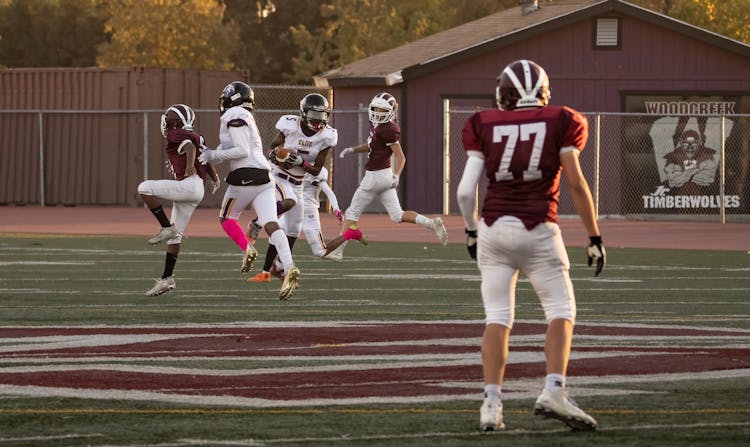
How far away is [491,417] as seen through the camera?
8.13 m

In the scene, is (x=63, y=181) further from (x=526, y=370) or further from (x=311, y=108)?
(x=526, y=370)

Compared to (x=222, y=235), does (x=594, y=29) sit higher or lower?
higher

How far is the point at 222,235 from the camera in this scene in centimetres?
2784

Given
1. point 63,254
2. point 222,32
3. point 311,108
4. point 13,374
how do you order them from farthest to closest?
point 222,32, point 63,254, point 311,108, point 13,374

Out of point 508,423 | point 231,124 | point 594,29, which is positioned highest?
point 594,29

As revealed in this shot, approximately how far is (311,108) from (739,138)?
1793 centimetres

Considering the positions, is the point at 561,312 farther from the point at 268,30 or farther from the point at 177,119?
the point at 268,30

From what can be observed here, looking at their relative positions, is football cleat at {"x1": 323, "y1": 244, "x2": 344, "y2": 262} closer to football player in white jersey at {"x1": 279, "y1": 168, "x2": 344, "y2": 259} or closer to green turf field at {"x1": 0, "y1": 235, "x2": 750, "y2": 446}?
green turf field at {"x1": 0, "y1": 235, "x2": 750, "y2": 446}

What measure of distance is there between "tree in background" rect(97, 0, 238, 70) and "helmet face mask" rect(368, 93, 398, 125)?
40976mm

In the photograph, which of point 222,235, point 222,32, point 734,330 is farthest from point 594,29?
point 222,32

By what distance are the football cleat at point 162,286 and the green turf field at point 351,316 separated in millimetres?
146

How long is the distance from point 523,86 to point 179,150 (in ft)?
27.9

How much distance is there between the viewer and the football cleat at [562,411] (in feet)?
26.6

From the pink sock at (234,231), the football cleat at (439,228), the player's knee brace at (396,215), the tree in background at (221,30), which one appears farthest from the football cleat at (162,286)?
the tree in background at (221,30)
